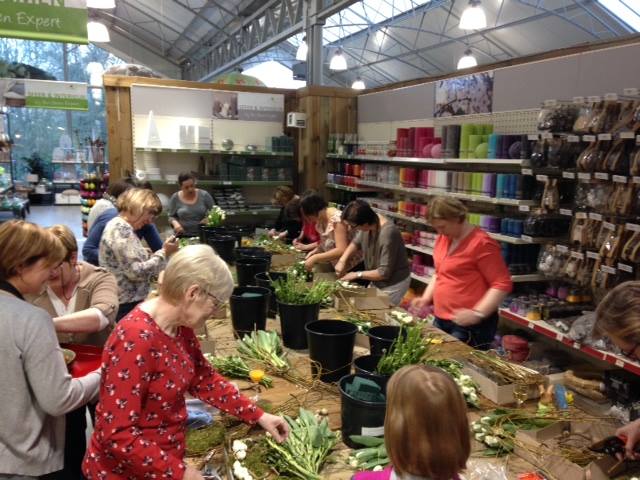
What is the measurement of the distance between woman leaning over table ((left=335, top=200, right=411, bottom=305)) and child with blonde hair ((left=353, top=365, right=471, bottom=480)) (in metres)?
2.43

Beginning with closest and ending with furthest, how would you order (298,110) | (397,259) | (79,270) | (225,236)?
(79,270)
(397,259)
(225,236)
(298,110)

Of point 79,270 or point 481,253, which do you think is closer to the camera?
point 79,270

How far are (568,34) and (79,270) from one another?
11364mm

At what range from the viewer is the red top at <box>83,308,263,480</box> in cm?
141

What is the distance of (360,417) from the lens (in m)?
1.59

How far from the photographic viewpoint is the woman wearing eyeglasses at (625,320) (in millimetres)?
1665

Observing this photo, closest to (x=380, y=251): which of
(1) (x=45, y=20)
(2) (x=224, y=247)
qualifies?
(2) (x=224, y=247)

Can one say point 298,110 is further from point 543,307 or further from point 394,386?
point 394,386

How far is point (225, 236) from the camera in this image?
445cm

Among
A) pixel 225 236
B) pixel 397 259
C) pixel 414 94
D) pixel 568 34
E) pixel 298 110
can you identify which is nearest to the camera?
pixel 397 259

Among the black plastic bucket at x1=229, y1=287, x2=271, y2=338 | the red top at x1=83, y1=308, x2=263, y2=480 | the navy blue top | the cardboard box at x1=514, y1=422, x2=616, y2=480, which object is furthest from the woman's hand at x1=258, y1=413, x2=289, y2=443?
the navy blue top

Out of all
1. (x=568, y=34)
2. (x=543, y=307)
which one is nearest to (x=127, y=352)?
(x=543, y=307)

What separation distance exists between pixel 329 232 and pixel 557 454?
2.97 m

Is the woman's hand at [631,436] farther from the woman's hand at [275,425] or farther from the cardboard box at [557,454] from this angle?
the woman's hand at [275,425]
